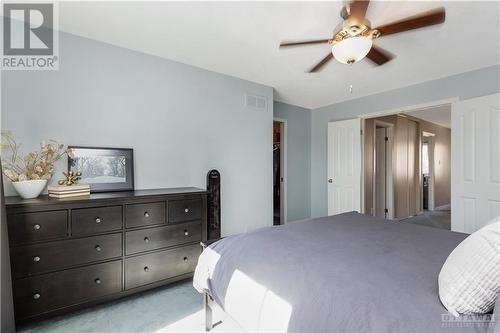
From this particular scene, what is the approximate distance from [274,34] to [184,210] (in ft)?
6.18

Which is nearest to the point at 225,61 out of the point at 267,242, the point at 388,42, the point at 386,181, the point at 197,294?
the point at 388,42

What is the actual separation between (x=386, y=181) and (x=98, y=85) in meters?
5.37

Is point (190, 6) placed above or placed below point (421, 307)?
above

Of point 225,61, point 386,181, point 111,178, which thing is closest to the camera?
point 111,178

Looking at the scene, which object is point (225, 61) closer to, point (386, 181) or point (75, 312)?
point (75, 312)

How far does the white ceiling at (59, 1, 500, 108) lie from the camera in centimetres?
185

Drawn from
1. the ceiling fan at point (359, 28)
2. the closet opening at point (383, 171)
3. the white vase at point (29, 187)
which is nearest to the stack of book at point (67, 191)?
the white vase at point (29, 187)

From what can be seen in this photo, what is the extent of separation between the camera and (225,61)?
280cm

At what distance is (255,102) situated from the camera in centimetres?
351

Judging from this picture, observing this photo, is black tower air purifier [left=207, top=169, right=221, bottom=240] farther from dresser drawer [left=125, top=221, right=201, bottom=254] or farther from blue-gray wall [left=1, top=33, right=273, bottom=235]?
dresser drawer [left=125, top=221, right=201, bottom=254]

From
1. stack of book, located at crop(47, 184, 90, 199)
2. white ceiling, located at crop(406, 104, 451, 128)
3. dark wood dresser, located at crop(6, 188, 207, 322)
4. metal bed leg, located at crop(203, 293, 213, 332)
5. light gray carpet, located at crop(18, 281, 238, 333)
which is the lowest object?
light gray carpet, located at crop(18, 281, 238, 333)

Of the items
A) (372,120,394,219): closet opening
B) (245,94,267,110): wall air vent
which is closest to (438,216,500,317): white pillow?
(245,94,267,110): wall air vent

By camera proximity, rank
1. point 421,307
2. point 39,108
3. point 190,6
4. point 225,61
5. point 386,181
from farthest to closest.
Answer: point 386,181, point 225,61, point 39,108, point 190,6, point 421,307

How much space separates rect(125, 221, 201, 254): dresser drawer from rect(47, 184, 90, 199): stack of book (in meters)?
0.52
